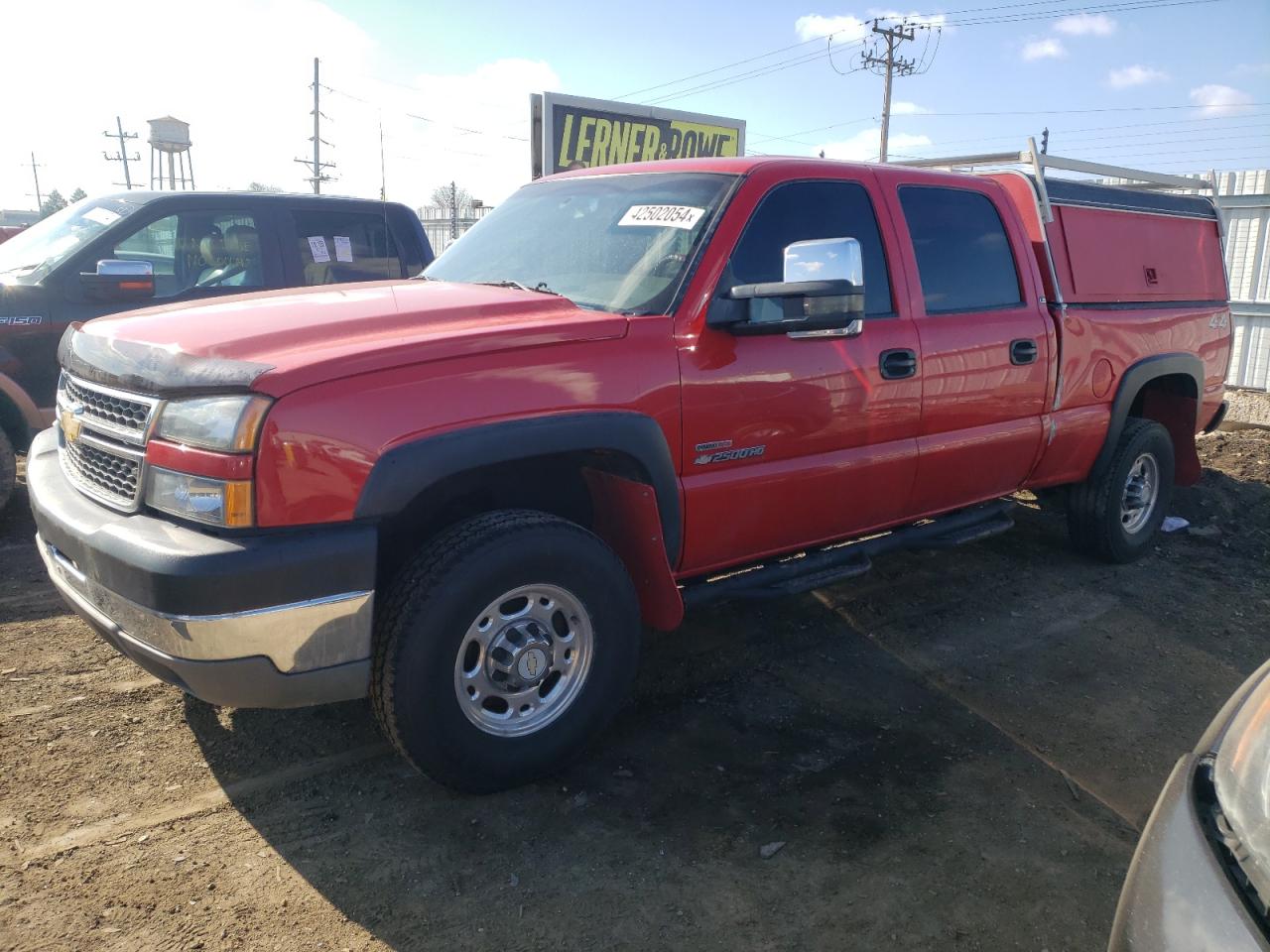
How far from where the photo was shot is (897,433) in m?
3.88

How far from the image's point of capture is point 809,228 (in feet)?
12.1

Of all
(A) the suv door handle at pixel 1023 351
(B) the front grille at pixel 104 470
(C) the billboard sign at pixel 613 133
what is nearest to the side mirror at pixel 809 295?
(A) the suv door handle at pixel 1023 351

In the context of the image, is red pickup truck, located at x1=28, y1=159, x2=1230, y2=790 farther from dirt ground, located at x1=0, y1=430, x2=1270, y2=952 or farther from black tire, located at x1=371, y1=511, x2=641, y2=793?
dirt ground, located at x1=0, y1=430, x2=1270, y2=952

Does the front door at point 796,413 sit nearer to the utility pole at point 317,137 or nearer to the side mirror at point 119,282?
the side mirror at point 119,282

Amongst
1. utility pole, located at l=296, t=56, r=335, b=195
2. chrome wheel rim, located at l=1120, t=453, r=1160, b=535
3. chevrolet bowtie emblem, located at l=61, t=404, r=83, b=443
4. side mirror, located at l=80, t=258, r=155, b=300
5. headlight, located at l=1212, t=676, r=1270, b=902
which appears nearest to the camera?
headlight, located at l=1212, t=676, r=1270, b=902

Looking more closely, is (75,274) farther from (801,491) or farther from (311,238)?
(801,491)

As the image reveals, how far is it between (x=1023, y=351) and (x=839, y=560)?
144cm

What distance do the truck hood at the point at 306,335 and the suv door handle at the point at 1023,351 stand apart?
215cm

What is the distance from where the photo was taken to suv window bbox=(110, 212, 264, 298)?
5773 mm

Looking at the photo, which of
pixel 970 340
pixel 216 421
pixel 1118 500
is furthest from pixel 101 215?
→ pixel 1118 500

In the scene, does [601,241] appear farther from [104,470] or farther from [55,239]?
[55,239]

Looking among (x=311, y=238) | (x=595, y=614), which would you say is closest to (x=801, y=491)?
(x=595, y=614)

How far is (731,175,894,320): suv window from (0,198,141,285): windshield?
4.21m

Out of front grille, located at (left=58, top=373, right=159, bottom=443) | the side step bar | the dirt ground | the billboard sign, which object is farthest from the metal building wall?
front grille, located at (left=58, top=373, right=159, bottom=443)
